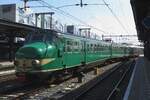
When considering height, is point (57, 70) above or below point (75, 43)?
below

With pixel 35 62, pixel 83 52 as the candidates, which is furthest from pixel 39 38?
pixel 83 52

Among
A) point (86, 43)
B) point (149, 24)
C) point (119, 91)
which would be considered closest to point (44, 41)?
point (119, 91)

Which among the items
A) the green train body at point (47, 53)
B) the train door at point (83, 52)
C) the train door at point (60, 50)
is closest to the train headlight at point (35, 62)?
the green train body at point (47, 53)

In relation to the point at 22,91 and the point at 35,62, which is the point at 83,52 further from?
the point at 22,91

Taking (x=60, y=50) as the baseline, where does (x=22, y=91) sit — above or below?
below

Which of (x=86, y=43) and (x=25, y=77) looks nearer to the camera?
(x=25, y=77)

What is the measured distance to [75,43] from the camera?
2077cm

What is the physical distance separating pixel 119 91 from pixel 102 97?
208cm

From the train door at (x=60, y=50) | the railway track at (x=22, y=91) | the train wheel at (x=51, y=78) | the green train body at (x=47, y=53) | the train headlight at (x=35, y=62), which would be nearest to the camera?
the railway track at (x=22, y=91)

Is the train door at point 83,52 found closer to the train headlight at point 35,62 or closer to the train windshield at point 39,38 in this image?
the train windshield at point 39,38

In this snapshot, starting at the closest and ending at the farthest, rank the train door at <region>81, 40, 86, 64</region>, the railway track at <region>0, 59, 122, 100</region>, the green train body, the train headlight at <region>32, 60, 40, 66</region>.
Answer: the railway track at <region>0, 59, 122, 100</region> < the train headlight at <region>32, 60, 40, 66</region> < the green train body < the train door at <region>81, 40, 86, 64</region>

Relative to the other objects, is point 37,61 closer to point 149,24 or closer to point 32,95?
point 32,95

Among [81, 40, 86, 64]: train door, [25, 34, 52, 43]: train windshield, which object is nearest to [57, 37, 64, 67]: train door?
[25, 34, 52, 43]: train windshield

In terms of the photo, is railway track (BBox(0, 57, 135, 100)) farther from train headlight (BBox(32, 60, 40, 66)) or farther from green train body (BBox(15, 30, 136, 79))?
train headlight (BBox(32, 60, 40, 66))
